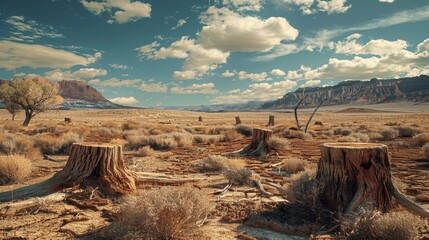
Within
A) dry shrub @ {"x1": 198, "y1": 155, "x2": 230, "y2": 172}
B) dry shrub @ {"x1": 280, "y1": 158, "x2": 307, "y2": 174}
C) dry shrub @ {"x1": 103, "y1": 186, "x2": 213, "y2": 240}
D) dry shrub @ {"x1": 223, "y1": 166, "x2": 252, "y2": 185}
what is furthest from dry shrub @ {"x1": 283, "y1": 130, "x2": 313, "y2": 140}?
dry shrub @ {"x1": 103, "y1": 186, "x2": 213, "y2": 240}

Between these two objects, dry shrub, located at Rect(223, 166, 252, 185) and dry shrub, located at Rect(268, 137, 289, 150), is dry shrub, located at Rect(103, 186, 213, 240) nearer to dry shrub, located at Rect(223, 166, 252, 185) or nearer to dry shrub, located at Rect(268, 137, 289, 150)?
dry shrub, located at Rect(223, 166, 252, 185)

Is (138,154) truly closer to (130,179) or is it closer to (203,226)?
(130,179)

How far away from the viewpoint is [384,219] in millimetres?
3545

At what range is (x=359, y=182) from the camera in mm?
4449

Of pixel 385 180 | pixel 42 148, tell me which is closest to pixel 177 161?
pixel 42 148

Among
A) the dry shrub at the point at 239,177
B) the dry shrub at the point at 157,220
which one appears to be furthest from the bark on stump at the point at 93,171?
the dry shrub at the point at 239,177

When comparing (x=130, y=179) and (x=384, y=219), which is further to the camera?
(x=130, y=179)

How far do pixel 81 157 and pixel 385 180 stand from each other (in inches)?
199

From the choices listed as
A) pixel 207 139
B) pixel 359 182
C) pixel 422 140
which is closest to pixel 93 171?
pixel 359 182

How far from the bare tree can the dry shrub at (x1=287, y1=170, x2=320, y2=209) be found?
31.7 metres

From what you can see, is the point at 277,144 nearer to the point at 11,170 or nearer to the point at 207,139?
the point at 207,139

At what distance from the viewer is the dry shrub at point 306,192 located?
14.9 feet

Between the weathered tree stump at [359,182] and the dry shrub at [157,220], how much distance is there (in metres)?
2.10

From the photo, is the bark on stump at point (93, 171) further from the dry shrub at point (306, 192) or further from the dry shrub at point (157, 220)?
the dry shrub at point (306, 192)
